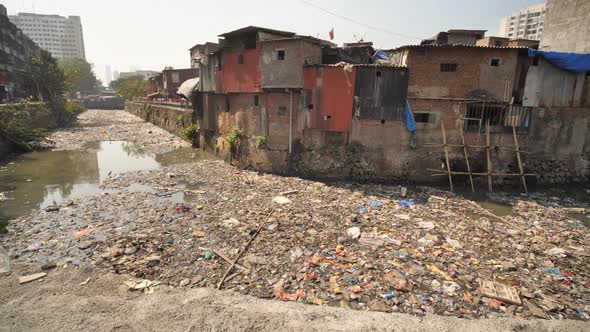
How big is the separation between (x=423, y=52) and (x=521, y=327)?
30.7 feet

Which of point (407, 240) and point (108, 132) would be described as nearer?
point (407, 240)

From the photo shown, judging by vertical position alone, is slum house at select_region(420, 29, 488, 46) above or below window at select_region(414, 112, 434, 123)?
above

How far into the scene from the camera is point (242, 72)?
13.5m

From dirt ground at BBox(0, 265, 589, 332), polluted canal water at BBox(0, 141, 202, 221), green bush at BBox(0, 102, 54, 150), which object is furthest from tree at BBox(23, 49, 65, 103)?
dirt ground at BBox(0, 265, 589, 332)

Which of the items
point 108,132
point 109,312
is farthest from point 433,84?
point 108,132

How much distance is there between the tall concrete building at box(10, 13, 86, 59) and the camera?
10806 cm

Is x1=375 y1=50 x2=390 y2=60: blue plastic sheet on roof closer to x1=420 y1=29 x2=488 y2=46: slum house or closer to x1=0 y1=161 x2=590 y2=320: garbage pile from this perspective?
x1=420 y1=29 x2=488 y2=46: slum house

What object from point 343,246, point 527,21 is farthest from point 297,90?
point 527,21

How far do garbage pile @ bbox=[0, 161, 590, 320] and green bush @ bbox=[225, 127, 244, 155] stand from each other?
Answer: 164 inches

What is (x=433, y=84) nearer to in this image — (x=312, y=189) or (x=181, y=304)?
(x=312, y=189)

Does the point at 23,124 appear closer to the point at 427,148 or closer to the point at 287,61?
the point at 287,61

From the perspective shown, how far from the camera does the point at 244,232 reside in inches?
292

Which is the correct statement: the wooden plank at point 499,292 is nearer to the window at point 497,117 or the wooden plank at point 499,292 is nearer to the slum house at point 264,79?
the window at point 497,117

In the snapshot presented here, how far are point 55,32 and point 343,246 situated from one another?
5850 inches
